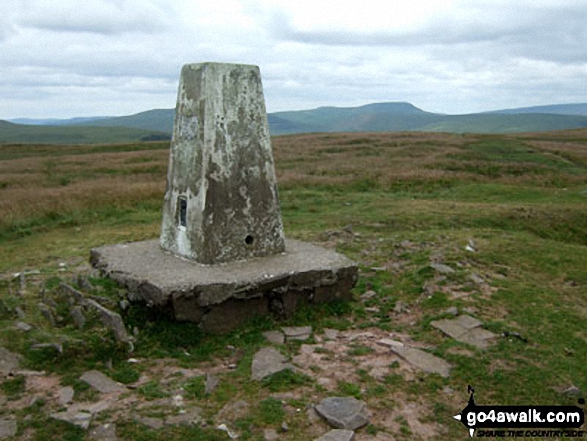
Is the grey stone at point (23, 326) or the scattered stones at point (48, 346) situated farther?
the grey stone at point (23, 326)

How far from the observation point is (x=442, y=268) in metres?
10.7

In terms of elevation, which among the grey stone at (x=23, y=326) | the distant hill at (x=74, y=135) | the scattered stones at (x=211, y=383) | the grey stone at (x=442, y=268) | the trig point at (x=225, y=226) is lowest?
the scattered stones at (x=211, y=383)

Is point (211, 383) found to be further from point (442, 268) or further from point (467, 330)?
point (442, 268)

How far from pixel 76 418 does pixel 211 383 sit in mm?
1594


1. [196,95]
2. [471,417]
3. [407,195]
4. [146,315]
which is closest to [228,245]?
[146,315]

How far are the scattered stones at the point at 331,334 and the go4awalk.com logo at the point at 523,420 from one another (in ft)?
7.89

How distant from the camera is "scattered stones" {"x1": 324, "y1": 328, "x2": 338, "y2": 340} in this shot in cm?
816

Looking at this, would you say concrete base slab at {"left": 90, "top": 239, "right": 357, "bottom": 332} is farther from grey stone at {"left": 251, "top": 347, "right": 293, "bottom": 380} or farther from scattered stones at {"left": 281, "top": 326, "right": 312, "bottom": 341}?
grey stone at {"left": 251, "top": 347, "right": 293, "bottom": 380}

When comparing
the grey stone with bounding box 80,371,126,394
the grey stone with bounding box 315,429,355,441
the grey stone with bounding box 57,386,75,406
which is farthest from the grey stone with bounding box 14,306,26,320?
the grey stone with bounding box 315,429,355,441

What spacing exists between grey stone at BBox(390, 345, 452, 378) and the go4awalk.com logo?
778 millimetres

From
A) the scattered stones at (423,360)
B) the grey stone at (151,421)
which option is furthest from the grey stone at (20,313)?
the scattered stones at (423,360)

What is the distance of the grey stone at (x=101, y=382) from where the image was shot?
6293 mm

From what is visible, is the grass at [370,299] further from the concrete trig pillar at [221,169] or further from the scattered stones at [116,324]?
the concrete trig pillar at [221,169]

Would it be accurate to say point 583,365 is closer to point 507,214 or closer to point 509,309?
point 509,309
